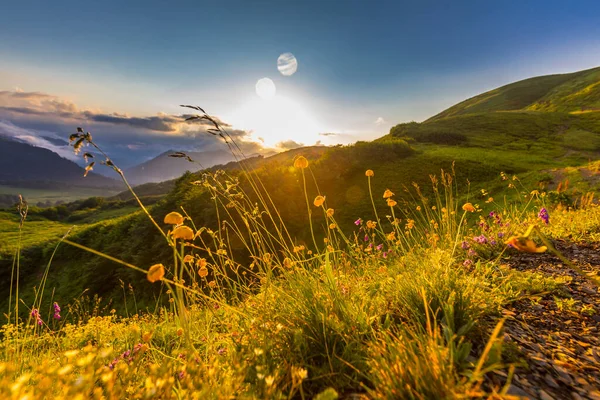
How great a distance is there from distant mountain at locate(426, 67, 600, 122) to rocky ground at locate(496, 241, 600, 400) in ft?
291

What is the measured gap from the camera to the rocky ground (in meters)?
1.68

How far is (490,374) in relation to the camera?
1.73 m

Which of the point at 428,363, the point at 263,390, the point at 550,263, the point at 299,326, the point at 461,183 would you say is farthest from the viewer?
the point at 461,183

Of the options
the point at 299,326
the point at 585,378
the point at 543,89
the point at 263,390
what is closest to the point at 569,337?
the point at 585,378

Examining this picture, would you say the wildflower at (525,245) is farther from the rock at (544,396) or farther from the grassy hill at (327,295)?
the rock at (544,396)

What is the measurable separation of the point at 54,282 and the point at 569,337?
24.3 meters

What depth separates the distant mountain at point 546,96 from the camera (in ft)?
242

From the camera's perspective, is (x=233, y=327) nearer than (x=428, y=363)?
No

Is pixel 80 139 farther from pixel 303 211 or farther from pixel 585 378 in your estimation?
pixel 303 211

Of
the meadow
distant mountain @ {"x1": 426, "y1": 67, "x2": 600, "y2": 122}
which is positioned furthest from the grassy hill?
distant mountain @ {"x1": 426, "y1": 67, "x2": 600, "y2": 122}

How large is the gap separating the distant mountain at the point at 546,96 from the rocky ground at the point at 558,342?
8873cm

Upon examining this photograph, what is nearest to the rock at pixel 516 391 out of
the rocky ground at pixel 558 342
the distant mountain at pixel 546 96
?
the rocky ground at pixel 558 342

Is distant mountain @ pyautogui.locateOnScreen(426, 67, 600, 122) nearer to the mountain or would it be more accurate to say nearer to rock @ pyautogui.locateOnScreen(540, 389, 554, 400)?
the mountain

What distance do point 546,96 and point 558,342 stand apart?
128904 mm
